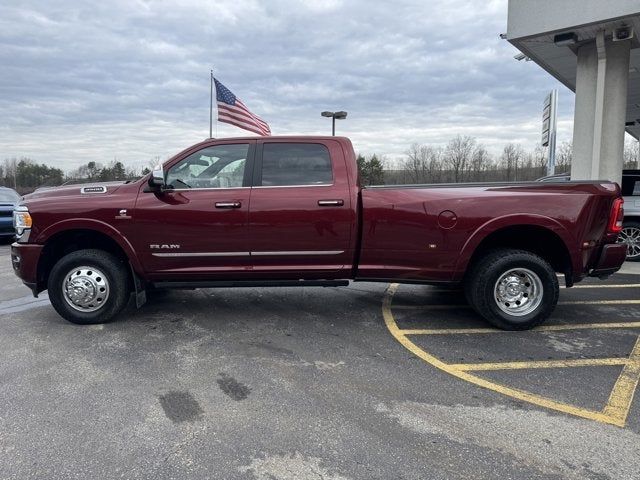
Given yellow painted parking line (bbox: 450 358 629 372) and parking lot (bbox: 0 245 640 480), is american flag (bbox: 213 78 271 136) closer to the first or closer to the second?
parking lot (bbox: 0 245 640 480)

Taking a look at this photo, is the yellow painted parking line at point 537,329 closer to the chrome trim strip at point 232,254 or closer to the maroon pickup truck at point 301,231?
the maroon pickup truck at point 301,231

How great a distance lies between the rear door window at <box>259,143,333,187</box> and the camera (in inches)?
204

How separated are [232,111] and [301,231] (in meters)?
10.8

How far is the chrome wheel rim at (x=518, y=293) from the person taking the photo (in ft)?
16.5

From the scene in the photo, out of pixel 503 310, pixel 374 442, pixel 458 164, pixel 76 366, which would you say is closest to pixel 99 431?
pixel 76 366

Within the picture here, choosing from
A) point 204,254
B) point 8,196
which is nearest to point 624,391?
point 204,254

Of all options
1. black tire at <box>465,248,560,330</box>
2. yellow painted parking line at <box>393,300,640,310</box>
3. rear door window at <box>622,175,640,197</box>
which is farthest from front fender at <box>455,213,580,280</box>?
rear door window at <box>622,175,640,197</box>

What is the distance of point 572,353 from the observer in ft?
14.6

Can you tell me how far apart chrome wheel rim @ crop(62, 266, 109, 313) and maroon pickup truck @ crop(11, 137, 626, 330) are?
11 mm

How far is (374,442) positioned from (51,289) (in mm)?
3876

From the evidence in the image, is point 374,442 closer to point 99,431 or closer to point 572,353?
point 99,431

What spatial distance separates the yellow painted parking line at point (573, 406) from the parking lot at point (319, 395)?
2cm

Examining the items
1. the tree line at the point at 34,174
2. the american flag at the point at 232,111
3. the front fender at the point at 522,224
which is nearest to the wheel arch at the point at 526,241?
the front fender at the point at 522,224

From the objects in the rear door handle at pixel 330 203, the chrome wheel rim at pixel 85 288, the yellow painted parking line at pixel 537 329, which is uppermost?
the rear door handle at pixel 330 203
